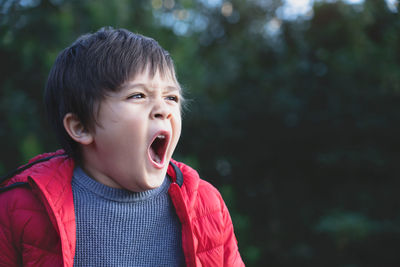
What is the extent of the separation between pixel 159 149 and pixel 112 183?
218 millimetres

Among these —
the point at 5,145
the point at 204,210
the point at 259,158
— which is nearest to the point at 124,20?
the point at 5,145

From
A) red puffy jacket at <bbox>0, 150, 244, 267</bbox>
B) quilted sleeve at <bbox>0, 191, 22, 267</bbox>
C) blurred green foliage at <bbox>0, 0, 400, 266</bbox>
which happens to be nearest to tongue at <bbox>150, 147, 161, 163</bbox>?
red puffy jacket at <bbox>0, 150, 244, 267</bbox>

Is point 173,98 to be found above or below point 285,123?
below

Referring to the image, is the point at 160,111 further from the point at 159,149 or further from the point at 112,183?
the point at 112,183

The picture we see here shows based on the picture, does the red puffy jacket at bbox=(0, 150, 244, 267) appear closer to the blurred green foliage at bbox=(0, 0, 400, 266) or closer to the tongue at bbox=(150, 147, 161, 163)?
the tongue at bbox=(150, 147, 161, 163)

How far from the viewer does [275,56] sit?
Answer: 468 centimetres

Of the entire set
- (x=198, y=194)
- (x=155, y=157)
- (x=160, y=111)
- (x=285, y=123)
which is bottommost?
(x=198, y=194)

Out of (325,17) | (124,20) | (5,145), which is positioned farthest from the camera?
(325,17)

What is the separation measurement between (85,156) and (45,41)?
6.92 ft

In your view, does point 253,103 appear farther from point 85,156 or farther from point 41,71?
point 85,156

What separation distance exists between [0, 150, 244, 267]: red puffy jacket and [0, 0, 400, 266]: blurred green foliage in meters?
1.67

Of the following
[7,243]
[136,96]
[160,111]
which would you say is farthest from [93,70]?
[7,243]

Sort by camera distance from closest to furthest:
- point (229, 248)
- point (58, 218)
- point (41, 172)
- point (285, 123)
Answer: point (58, 218) → point (41, 172) → point (229, 248) → point (285, 123)

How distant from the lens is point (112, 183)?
4.66ft
